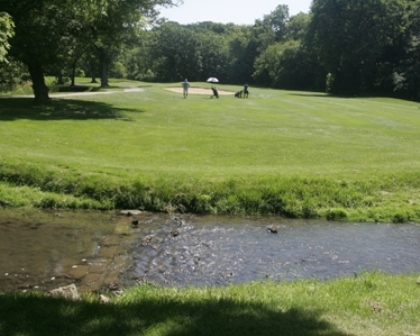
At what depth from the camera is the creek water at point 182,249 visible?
9.70 meters

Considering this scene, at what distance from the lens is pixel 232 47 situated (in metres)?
122

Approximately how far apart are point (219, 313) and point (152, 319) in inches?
33.5

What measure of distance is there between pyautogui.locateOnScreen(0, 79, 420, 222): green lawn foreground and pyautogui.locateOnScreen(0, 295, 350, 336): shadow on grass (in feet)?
28.4

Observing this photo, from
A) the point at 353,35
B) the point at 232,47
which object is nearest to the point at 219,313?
the point at 353,35

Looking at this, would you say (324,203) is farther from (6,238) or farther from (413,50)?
(413,50)

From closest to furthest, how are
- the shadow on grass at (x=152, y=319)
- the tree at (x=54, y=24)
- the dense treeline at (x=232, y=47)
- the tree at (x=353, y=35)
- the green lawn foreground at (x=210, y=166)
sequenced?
1. the shadow on grass at (x=152, y=319)
2. the green lawn foreground at (x=210, y=166)
3. the tree at (x=54, y=24)
4. the dense treeline at (x=232, y=47)
5. the tree at (x=353, y=35)

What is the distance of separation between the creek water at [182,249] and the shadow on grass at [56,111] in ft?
48.7

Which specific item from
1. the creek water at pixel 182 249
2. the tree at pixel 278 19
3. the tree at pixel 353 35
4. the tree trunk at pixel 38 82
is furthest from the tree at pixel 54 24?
the tree at pixel 278 19

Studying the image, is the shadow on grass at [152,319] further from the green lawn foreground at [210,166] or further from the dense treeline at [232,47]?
the dense treeline at [232,47]

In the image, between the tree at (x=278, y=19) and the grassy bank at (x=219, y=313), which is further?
the tree at (x=278, y=19)

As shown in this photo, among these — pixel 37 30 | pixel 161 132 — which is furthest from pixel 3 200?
pixel 37 30

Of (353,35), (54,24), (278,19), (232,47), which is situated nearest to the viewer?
(54,24)

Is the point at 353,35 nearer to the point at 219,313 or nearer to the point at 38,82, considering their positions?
the point at 38,82

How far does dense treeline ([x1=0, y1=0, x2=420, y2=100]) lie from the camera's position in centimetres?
3056
